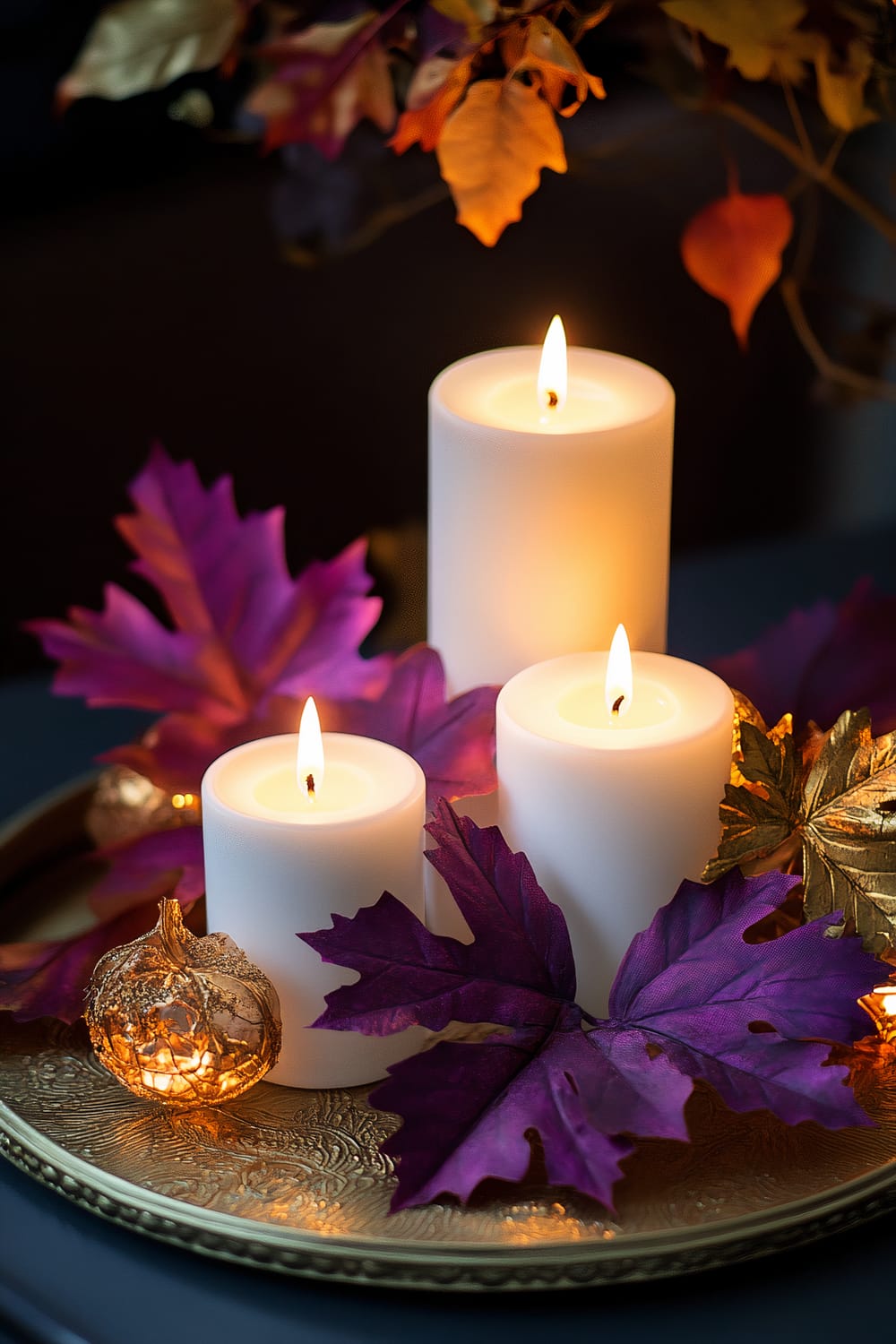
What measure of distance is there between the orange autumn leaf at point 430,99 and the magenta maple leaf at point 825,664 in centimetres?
26

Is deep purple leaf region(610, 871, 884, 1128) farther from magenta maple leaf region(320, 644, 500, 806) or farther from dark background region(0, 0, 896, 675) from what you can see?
dark background region(0, 0, 896, 675)

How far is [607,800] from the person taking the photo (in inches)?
21.5

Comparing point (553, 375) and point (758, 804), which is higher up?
point (553, 375)

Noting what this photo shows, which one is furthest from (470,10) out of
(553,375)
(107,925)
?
(107,925)

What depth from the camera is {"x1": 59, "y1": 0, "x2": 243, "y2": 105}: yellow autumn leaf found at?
629 millimetres

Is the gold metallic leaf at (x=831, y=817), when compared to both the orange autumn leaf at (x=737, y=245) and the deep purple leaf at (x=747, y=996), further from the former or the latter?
the orange autumn leaf at (x=737, y=245)

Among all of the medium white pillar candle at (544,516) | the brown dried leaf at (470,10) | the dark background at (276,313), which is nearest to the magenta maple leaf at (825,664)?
the medium white pillar candle at (544,516)

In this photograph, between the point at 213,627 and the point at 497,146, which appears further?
the point at 213,627

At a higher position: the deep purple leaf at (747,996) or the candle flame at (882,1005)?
the deep purple leaf at (747,996)

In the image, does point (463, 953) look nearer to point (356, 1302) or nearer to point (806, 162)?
point (356, 1302)

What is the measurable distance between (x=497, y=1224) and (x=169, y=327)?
1056 millimetres

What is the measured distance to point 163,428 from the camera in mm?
1439

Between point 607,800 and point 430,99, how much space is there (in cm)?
25

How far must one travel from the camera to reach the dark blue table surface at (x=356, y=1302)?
468 millimetres
